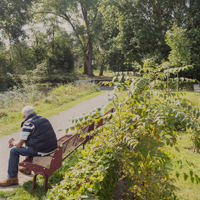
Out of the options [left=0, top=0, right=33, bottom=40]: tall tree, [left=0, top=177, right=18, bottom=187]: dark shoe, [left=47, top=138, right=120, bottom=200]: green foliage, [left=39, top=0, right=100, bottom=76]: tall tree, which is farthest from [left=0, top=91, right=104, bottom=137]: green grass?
[left=39, top=0, right=100, bottom=76]: tall tree

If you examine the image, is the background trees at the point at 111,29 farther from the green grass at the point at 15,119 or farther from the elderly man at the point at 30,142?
the elderly man at the point at 30,142

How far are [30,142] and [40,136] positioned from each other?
0.83 ft

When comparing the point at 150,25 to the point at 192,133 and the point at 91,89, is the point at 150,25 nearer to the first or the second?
the point at 91,89

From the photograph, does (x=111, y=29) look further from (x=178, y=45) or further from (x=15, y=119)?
(x=15, y=119)

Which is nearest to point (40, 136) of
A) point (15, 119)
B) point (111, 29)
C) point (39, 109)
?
point (15, 119)

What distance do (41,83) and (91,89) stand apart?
13.0 metres

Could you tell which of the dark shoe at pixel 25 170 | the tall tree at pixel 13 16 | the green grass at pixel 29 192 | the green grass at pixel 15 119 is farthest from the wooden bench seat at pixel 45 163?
the tall tree at pixel 13 16

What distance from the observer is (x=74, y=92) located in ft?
53.8

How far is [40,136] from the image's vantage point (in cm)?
378

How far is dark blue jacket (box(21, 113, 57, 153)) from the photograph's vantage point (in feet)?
12.3

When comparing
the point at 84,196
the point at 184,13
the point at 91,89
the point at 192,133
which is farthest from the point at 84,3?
the point at 84,196

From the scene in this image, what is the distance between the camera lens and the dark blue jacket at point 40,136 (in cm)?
376

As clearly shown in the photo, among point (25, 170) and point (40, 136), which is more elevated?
point (40, 136)

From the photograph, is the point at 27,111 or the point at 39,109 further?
the point at 39,109
